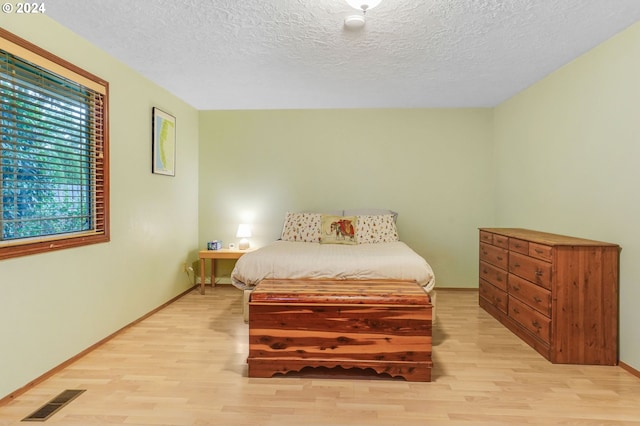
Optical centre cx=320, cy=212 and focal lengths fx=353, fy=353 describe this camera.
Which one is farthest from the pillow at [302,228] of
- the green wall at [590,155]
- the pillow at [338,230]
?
the green wall at [590,155]

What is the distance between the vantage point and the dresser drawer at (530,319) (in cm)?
272

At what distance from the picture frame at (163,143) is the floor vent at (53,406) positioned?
2220 mm

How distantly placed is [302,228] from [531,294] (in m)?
2.51

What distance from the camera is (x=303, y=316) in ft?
7.79

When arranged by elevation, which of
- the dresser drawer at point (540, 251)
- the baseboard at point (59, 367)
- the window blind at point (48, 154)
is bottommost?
the baseboard at point (59, 367)

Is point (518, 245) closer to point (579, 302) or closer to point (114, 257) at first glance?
point (579, 302)

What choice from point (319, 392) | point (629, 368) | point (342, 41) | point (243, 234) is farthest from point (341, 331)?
Answer: point (243, 234)

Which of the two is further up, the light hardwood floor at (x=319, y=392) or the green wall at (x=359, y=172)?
the green wall at (x=359, y=172)

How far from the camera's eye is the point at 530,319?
294 centimetres

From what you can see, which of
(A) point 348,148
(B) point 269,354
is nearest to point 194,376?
(B) point 269,354

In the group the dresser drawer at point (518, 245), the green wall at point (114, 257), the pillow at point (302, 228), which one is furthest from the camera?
the pillow at point (302, 228)

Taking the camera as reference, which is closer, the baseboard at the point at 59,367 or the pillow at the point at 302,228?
the baseboard at the point at 59,367

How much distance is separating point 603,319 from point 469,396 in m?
1.29

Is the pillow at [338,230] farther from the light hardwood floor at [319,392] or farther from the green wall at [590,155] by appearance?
the green wall at [590,155]
